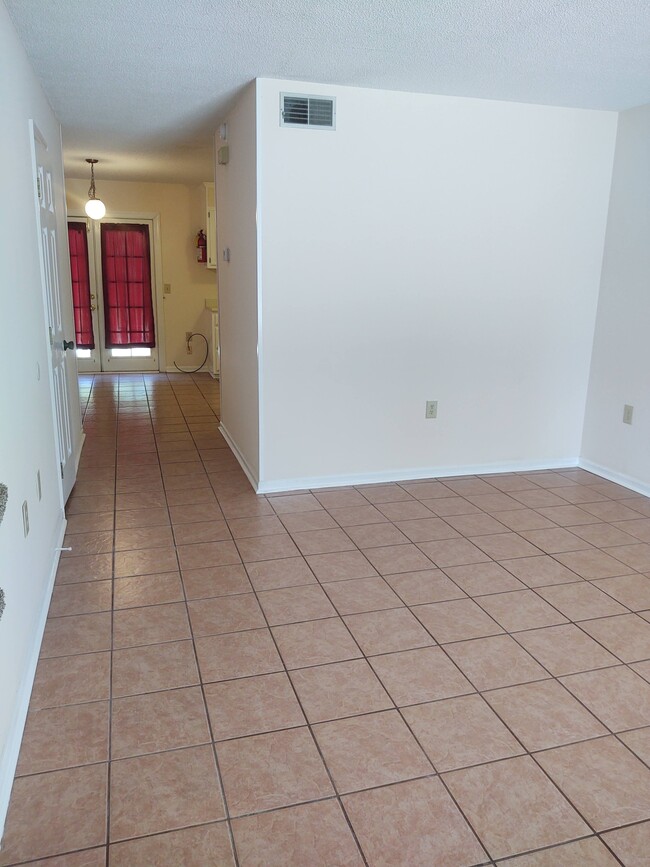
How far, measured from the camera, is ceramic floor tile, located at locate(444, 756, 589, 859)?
156 centimetres

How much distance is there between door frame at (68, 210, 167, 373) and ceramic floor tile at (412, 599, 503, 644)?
6772 millimetres

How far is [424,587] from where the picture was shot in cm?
282

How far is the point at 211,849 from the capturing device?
4.96 feet

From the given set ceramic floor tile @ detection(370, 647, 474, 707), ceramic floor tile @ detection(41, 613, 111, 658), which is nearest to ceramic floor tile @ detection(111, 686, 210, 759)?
ceramic floor tile @ detection(41, 613, 111, 658)

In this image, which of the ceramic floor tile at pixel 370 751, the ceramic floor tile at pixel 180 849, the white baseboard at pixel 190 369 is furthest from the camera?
the white baseboard at pixel 190 369

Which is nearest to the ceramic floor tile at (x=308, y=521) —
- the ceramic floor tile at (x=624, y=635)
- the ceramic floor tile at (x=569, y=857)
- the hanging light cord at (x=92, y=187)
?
the ceramic floor tile at (x=624, y=635)

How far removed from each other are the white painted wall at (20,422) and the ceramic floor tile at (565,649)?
5.64 feet

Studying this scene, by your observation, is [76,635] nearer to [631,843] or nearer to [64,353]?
[631,843]

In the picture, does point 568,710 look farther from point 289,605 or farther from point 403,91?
point 403,91

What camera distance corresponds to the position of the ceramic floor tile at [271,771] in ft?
5.45

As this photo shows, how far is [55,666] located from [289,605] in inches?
35.3

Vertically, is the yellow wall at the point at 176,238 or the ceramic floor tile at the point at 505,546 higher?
the yellow wall at the point at 176,238

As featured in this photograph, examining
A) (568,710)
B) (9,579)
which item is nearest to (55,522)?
(9,579)

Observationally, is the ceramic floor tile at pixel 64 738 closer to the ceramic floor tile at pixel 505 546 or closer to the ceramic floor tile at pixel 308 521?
the ceramic floor tile at pixel 308 521
